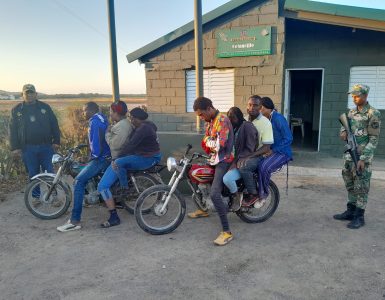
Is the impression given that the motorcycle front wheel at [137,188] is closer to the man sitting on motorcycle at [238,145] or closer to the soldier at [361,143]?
the man sitting on motorcycle at [238,145]

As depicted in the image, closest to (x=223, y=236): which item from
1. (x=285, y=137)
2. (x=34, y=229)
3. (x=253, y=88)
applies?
(x=285, y=137)

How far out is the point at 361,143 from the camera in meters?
4.21

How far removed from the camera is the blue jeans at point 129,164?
4457 mm

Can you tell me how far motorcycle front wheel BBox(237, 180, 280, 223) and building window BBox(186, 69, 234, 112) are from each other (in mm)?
4211

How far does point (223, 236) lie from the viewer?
396 centimetres

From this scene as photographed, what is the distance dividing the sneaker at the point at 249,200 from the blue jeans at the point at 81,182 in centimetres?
205

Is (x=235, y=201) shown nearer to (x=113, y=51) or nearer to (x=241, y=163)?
(x=241, y=163)

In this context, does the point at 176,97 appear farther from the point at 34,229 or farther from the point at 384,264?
the point at 384,264

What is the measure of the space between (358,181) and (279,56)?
427 cm

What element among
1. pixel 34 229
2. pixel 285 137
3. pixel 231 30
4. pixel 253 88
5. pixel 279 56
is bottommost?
pixel 34 229

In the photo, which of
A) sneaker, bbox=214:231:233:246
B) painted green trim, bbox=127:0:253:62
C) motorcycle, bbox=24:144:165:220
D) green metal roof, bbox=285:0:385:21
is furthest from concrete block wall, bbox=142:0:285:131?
sneaker, bbox=214:231:233:246

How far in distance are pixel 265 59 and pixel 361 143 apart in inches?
163

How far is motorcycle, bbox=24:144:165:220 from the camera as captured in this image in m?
4.68

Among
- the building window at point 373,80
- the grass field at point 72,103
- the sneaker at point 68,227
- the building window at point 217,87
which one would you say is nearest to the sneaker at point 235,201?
the sneaker at point 68,227
